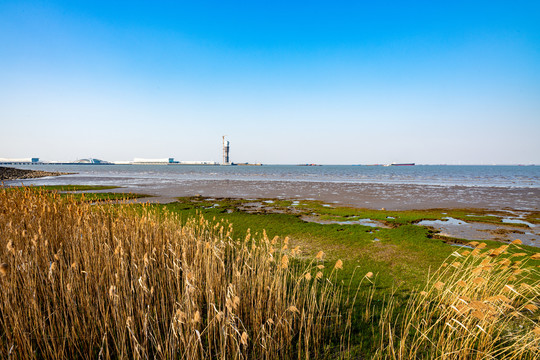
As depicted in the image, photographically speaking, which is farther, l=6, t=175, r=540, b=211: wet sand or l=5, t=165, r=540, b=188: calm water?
l=5, t=165, r=540, b=188: calm water

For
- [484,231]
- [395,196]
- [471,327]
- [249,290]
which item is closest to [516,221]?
[484,231]

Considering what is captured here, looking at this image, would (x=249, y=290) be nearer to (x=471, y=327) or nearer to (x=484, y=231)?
(x=471, y=327)

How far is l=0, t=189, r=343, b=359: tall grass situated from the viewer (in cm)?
346

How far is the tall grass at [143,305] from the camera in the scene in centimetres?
346

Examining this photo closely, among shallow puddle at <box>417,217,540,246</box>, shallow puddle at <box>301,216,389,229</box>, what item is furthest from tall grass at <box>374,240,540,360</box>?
shallow puddle at <box>301,216,389,229</box>

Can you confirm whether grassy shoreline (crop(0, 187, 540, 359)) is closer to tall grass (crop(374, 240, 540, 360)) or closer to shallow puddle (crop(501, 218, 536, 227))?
tall grass (crop(374, 240, 540, 360))

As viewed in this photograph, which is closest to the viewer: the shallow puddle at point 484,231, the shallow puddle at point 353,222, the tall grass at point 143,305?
the tall grass at point 143,305

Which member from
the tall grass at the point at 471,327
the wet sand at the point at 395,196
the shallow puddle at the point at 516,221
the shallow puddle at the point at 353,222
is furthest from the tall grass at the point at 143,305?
the wet sand at the point at 395,196

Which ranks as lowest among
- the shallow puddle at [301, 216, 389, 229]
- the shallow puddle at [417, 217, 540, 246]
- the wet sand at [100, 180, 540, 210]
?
the shallow puddle at [417, 217, 540, 246]

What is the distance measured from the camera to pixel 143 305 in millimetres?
4168

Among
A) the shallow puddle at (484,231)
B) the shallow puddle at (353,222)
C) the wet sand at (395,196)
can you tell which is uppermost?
the wet sand at (395,196)

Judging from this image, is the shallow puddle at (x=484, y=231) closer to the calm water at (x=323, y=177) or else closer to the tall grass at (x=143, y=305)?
the tall grass at (x=143, y=305)

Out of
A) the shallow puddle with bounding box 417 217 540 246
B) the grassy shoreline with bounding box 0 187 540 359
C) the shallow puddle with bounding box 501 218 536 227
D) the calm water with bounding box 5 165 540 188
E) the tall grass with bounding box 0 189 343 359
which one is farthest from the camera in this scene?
the calm water with bounding box 5 165 540 188

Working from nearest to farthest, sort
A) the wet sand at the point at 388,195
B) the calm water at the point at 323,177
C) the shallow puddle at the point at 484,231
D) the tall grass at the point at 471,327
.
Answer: the tall grass at the point at 471,327
the shallow puddle at the point at 484,231
the wet sand at the point at 388,195
the calm water at the point at 323,177
